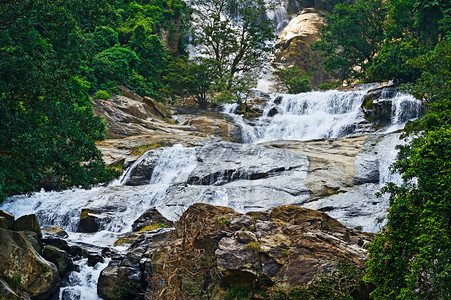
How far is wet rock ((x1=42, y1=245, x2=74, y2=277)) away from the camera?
10.4m

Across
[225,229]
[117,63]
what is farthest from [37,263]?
[117,63]

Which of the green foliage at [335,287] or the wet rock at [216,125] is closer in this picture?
the green foliage at [335,287]

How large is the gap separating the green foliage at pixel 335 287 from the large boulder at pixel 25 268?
5828 millimetres

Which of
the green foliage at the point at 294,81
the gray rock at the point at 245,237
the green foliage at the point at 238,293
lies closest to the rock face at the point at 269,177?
the gray rock at the point at 245,237

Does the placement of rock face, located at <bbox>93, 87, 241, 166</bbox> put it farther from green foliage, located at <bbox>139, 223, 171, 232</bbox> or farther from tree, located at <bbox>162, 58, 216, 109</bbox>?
green foliage, located at <bbox>139, 223, 171, 232</bbox>

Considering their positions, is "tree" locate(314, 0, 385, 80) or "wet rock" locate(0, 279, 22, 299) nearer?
"wet rock" locate(0, 279, 22, 299)

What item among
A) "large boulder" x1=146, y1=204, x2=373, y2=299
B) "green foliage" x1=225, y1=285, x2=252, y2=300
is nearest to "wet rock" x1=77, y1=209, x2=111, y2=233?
"large boulder" x1=146, y1=204, x2=373, y2=299

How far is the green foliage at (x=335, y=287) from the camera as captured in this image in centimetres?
693

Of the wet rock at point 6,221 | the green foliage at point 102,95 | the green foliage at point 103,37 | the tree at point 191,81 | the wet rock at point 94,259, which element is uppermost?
the green foliage at point 103,37

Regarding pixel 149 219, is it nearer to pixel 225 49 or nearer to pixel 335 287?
pixel 335 287

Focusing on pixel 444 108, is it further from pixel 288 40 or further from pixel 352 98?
pixel 288 40

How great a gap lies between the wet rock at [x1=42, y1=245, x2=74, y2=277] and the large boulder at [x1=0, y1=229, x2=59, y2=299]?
1.94 ft

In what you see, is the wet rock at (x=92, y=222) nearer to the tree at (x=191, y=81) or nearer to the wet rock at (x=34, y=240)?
the wet rock at (x=34, y=240)

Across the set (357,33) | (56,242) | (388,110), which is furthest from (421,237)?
(357,33)
